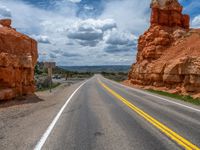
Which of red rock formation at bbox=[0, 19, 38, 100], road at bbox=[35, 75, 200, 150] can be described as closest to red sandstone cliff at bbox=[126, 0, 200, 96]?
red rock formation at bbox=[0, 19, 38, 100]

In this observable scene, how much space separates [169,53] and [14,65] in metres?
23.6

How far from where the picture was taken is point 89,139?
24.6 ft

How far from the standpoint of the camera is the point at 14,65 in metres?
17.9

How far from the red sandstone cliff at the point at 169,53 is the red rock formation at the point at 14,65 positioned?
50.5 feet

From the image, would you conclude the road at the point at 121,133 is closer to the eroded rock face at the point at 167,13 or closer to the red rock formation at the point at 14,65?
the red rock formation at the point at 14,65

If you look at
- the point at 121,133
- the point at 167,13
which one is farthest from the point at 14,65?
the point at 167,13

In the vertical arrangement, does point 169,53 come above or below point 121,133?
above

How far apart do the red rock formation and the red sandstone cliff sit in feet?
50.5

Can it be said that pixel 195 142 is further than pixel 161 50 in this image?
No

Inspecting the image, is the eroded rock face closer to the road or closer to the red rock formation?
the red rock formation

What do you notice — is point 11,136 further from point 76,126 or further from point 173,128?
point 173,128

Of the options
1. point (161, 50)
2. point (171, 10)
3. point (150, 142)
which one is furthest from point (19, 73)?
point (171, 10)

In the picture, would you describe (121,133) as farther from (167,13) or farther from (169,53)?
(167,13)

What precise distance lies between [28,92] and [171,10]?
1137 inches
